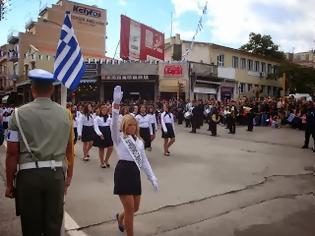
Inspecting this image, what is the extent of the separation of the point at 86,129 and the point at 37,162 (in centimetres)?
988

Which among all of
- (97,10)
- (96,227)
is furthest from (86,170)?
(97,10)

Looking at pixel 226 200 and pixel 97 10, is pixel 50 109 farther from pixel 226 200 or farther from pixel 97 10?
pixel 97 10

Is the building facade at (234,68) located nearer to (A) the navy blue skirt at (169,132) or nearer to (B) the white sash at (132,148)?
(A) the navy blue skirt at (169,132)

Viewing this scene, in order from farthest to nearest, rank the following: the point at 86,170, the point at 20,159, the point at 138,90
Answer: the point at 138,90
the point at 86,170
the point at 20,159

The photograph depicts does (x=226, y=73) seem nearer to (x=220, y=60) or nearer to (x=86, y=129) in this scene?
(x=220, y=60)

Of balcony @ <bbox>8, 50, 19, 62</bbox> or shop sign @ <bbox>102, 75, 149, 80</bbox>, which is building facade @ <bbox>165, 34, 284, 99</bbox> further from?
balcony @ <bbox>8, 50, 19, 62</bbox>

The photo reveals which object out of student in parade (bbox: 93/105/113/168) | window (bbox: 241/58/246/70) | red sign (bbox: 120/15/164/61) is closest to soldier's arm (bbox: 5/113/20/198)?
student in parade (bbox: 93/105/113/168)

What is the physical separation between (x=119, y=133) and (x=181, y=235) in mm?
1662

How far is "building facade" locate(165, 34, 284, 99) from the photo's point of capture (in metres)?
42.4

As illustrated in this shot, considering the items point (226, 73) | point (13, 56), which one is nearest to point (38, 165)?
point (226, 73)

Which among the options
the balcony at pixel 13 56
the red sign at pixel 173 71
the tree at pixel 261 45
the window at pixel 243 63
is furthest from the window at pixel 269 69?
the balcony at pixel 13 56

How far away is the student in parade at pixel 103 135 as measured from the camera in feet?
39.4

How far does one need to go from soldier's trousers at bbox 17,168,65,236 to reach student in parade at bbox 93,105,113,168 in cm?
803

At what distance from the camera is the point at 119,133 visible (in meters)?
5.64
